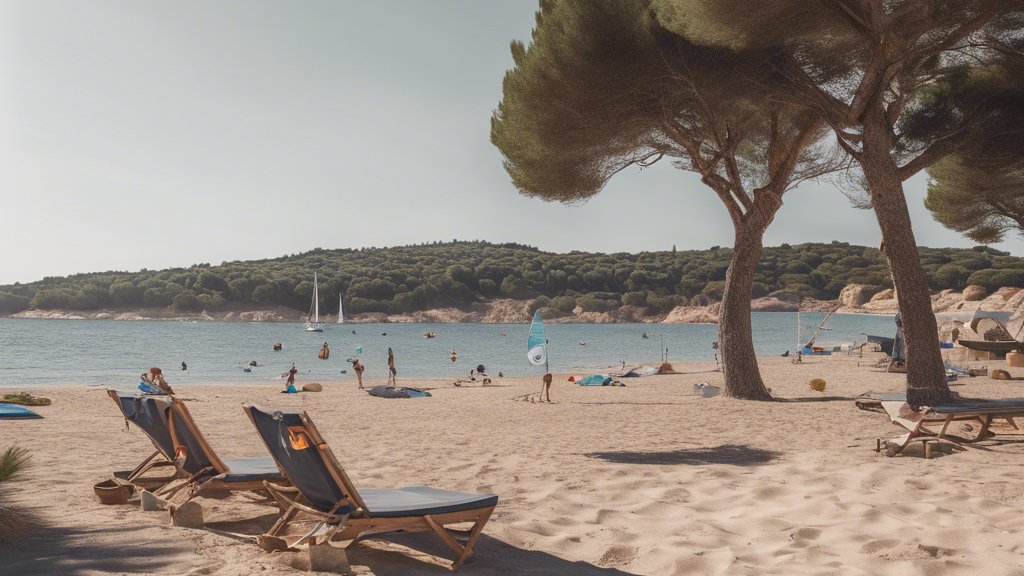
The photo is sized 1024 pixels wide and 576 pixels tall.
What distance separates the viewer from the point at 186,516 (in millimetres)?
3396

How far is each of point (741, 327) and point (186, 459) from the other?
9.34 metres

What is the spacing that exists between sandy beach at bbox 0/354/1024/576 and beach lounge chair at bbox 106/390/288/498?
0.78ft

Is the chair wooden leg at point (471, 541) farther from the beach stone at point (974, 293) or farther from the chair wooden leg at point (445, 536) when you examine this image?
the beach stone at point (974, 293)

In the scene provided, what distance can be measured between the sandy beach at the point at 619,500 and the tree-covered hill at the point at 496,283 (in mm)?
71451

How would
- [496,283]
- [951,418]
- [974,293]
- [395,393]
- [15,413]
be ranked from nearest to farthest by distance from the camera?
[951,418]
[15,413]
[395,393]
[974,293]
[496,283]

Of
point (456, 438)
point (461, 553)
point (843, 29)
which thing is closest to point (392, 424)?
point (456, 438)

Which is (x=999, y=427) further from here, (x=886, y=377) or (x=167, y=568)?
(x=886, y=377)

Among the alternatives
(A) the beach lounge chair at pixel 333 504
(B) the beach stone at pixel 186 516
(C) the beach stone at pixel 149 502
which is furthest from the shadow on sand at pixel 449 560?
(C) the beach stone at pixel 149 502

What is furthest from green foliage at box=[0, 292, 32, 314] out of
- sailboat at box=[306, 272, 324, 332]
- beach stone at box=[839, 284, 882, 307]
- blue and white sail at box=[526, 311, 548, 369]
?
beach stone at box=[839, 284, 882, 307]

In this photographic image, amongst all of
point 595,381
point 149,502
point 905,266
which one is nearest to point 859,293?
point 595,381

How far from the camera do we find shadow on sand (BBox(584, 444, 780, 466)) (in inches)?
220

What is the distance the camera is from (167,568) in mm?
2682

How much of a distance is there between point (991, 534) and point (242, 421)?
8.73m

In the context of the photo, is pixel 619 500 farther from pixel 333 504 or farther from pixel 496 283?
pixel 496 283
